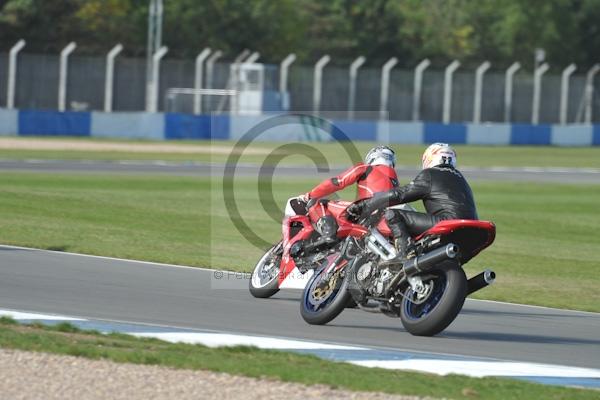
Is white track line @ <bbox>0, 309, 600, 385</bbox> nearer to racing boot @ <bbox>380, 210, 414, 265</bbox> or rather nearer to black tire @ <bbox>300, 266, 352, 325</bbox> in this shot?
black tire @ <bbox>300, 266, 352, 325</bbox>

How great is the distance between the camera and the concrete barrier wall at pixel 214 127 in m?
41.3

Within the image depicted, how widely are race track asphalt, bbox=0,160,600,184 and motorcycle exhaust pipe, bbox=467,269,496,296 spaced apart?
1924 centimetres

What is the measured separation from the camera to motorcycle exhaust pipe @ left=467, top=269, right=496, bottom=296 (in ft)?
30.6

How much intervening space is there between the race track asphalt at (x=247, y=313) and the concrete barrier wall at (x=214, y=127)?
28.9m

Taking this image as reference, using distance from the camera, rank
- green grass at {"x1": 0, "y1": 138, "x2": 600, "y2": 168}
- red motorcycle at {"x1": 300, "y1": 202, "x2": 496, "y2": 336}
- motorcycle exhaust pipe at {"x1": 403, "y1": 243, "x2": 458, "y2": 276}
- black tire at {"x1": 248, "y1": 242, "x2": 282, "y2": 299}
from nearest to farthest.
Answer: motorcycle exhaust pipe at {"x1": 403, "y1": 243, "x2": 458, "y2": 276} < red motorcycle at {"x1": 300, "y1": 202, "x2": 496, "y2": 336} < black tire at {"x1": 248, "y1": 242, "x2": 282, "y2": 299} < green grass at {"x1": 0, "y1": 138, "x2": 600, "y2": 168}

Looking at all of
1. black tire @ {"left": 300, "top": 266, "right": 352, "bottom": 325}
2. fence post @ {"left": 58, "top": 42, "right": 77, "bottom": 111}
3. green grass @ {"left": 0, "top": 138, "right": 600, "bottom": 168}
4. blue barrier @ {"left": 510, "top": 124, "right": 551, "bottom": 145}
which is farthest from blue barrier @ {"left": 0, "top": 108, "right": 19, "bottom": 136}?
black tire @ {"left": 300, "top": 266, "right": 352, "bottom": 325}

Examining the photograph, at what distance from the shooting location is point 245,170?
31438 millimetres

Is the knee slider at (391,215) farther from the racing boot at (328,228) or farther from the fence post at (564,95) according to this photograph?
the fence post at (564,95)

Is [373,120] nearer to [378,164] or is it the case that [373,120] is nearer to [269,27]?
[269,27]

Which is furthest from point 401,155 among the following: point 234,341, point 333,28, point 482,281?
point 333,28

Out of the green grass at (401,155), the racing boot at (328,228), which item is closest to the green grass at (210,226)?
the racing boot at (328,228)

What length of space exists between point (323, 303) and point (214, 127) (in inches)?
1330

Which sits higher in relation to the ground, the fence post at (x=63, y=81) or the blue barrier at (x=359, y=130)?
the fence post at (x=63, y=81)

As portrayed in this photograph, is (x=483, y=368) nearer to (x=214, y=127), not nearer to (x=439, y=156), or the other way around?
(x=439, y=156)
